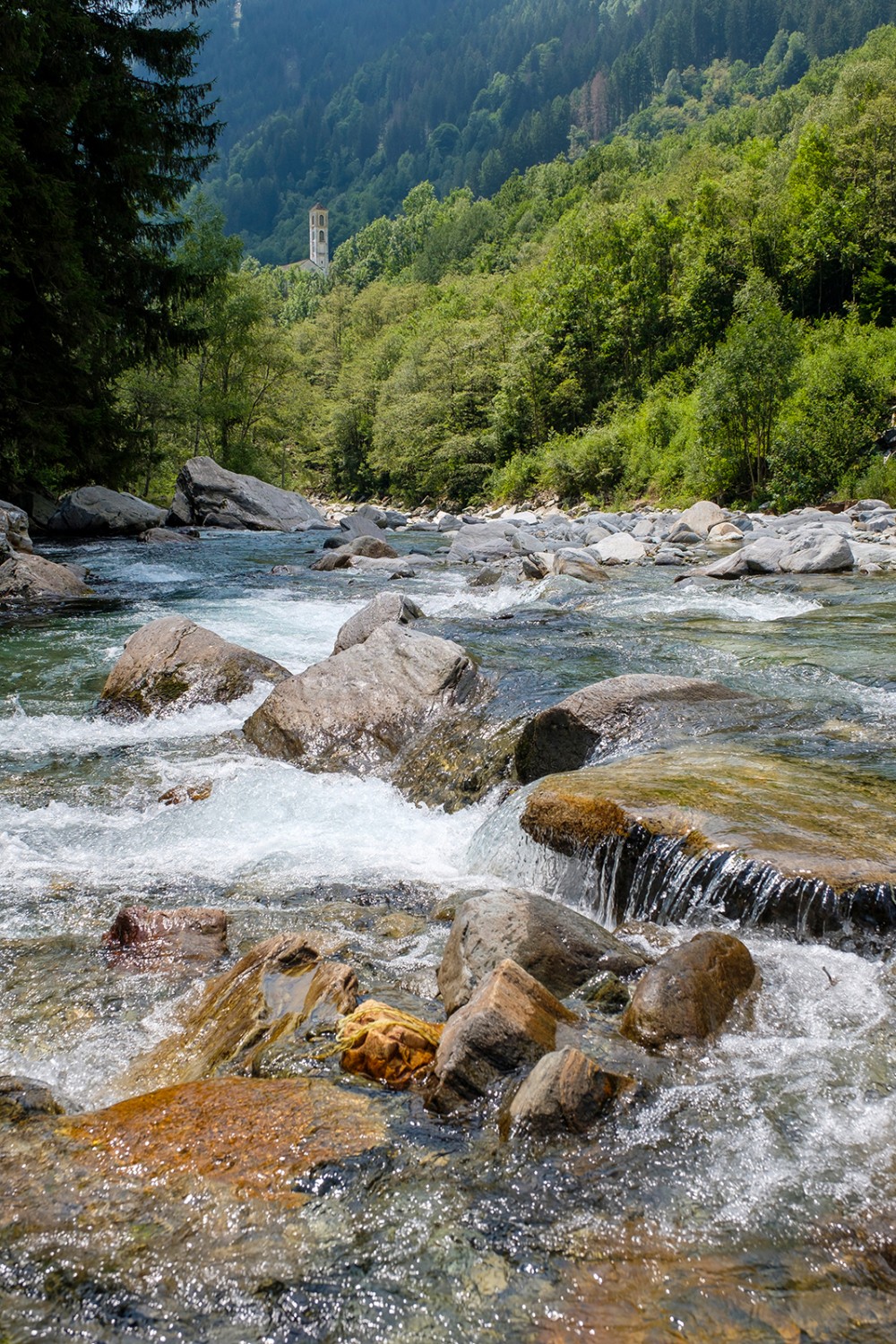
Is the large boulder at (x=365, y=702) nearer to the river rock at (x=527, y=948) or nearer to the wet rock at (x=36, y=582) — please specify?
the river rock at (x=527, y=948)

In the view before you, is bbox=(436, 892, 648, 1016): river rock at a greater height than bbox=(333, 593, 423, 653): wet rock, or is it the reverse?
bbox=(333, 593, 423, 653): wet rock


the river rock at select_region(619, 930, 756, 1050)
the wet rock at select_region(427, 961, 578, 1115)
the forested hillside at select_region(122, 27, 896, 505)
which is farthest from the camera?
the forested hillside at select_region(122, 27, 896, 505)

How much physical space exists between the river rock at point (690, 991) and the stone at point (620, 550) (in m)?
14.8

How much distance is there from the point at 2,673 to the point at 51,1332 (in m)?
8.43

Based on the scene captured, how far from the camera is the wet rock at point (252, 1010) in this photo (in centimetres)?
335

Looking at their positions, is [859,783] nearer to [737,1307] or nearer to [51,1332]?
[737,1307]

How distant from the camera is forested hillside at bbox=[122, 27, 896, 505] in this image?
25188 mm

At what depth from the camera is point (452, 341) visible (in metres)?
47.6

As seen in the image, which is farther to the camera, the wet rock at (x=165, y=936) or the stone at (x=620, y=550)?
the stone at (x=620, y=550)

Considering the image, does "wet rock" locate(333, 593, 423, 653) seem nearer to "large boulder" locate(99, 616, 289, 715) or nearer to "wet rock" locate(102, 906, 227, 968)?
"large boulder" locate(99, 616, 289, 715)

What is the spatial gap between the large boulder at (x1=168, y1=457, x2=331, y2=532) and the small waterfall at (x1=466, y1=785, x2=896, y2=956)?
2269 cm

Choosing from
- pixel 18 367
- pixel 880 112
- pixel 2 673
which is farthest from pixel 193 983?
pixel 880 112

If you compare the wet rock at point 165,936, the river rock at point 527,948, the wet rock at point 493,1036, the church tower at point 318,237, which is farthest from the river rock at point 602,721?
the church tower at point 318,237

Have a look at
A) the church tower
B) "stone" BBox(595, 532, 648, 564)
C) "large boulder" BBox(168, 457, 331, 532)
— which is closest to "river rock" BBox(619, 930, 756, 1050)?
"stone" BBox(595, 532, 648, 564)
